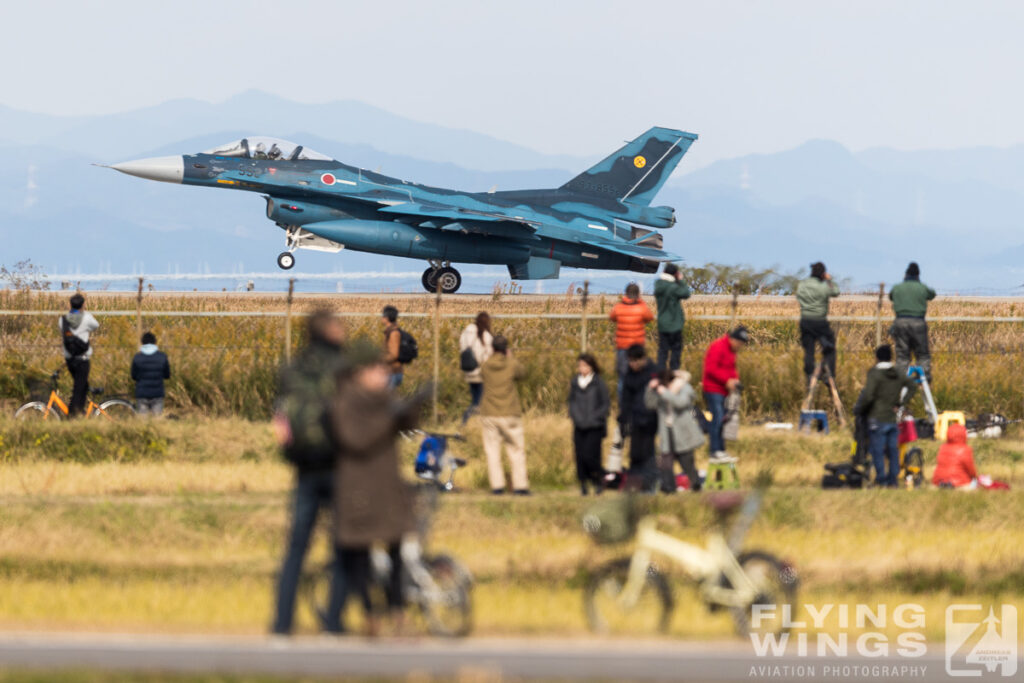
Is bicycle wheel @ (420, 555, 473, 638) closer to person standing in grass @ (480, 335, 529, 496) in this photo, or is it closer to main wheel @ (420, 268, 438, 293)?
person standing in grass @ (480, 335, 529, 496)

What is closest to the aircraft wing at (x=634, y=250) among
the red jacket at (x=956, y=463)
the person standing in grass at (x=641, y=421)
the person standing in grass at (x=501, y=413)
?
the red jacket at (x=956, y=463)

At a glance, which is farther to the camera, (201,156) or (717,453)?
(201,156)

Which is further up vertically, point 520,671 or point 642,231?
point 642,231

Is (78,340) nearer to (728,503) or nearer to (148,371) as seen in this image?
(148,371)

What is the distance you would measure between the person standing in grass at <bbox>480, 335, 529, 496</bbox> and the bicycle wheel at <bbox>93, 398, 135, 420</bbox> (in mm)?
6498

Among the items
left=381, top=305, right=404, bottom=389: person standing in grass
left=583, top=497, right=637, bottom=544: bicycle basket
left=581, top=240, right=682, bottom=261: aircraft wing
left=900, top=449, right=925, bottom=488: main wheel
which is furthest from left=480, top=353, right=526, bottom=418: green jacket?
left=581, top=240, right=682, bottom=261: aircraft wing

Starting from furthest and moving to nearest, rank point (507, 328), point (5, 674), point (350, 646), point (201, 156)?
point (201, 156) < point (507, 328) < point (350, 646) < point (5, 674)

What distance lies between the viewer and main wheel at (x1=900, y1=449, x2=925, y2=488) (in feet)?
54.5

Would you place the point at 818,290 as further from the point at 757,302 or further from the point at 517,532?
the point at 757,302

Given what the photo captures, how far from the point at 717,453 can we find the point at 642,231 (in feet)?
66.4

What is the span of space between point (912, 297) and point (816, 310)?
1.22m

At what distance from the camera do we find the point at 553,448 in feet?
61.5

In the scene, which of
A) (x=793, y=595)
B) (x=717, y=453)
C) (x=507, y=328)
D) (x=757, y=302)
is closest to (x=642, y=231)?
(x=757, y=302)

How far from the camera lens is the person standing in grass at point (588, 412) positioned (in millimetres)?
15289
